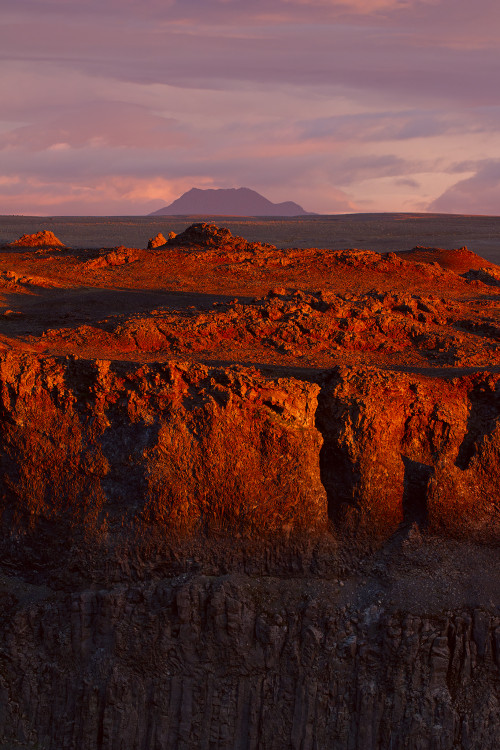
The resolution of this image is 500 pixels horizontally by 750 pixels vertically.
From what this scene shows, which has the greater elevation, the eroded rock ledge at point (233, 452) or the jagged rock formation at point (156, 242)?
the jagged rock formation at point (156, 242)

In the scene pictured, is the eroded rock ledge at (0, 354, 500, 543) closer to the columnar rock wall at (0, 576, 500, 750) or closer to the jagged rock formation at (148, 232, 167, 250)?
the columnar rock wall at (0, 576, 500, 750)

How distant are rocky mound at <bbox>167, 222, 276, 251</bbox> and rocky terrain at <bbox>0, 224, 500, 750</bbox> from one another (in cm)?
853

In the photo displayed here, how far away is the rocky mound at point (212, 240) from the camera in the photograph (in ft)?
54.2

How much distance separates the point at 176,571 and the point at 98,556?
79 cm

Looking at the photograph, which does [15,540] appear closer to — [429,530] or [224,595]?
[224,595]

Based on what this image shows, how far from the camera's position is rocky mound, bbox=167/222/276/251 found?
16.5 meters

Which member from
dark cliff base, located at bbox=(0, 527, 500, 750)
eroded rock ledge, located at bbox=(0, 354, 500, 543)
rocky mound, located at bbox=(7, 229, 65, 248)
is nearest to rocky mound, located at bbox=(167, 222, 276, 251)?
rocky mound, located at bbox=(7, 229, 65, 248)

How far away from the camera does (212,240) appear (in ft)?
56.4

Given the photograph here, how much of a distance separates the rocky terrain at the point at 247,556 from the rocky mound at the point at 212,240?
28.0 ft

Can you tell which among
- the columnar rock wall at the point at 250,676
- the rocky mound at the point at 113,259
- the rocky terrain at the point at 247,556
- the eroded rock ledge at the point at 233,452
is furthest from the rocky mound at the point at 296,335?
the rocky mound at the point at 113,259

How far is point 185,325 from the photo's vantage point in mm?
9641

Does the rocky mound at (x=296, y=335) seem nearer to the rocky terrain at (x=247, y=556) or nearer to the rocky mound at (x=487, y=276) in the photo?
the rocky terrain at (x=247, y=556)

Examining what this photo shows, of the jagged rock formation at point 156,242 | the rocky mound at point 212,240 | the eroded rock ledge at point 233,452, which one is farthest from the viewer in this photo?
the jagged rock formation at point 156,242

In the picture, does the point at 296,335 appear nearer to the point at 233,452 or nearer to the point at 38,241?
the point at 233,452
